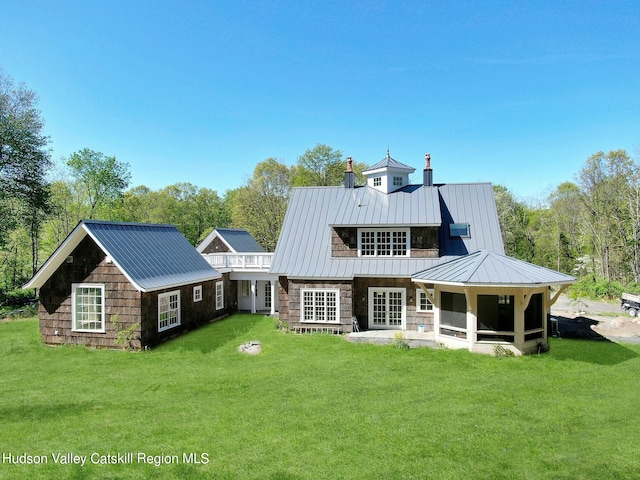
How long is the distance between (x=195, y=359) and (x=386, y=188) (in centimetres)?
1158

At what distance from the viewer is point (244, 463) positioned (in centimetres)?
658

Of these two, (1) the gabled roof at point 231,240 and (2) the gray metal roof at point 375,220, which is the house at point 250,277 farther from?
(2) the gray metal roof at point 375,220

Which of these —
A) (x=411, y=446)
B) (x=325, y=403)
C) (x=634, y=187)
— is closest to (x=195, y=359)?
(x=325, y=403)

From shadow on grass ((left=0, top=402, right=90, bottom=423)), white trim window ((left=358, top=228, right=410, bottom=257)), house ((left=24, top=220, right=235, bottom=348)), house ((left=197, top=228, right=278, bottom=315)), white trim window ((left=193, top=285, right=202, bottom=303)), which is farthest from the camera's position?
house ((left=197, top=228, right=278, bottom=315))

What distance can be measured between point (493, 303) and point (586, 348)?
12.4 feet

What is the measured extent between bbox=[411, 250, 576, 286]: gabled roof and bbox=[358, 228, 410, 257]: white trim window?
7.61 ft

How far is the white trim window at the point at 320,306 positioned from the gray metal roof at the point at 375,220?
27.8 inches

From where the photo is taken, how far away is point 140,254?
15195mm

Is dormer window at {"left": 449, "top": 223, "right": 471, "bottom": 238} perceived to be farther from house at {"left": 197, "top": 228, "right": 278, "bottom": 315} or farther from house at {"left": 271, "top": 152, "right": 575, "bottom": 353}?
house at {"left": 197, "top": 228, "right": 278, "bottom": 315}

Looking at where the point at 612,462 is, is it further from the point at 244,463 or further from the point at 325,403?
the point at 244,463

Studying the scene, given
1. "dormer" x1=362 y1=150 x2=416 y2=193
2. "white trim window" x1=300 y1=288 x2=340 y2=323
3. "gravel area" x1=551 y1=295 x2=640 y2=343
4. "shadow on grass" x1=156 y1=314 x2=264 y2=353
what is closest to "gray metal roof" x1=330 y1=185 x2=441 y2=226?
"dormer" x1=362 y1=150 x2=416 y2=193

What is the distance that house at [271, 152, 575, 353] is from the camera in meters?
A: 13.2

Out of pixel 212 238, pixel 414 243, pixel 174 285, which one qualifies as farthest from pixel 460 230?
pixel 212 238

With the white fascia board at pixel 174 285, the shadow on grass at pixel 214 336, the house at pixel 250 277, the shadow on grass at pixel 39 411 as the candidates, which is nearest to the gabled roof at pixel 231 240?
the house at pixel 250 277
